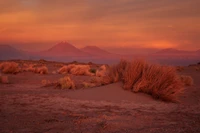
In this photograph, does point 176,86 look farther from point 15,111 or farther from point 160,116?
point 15,111

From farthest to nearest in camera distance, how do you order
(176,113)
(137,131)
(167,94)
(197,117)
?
(167,94), (176,113), (197,117), (137,131)

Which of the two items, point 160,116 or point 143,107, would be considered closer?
point 160,116

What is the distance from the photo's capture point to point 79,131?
5.93m

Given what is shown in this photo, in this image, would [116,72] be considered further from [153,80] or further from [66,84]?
[66,84]

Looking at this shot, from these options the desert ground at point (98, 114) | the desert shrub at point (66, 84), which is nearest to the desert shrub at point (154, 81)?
the desert ground at point (98, 114)

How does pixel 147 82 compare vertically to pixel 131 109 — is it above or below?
above

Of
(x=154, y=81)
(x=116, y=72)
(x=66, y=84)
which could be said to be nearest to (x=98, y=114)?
(x=154, y=81)

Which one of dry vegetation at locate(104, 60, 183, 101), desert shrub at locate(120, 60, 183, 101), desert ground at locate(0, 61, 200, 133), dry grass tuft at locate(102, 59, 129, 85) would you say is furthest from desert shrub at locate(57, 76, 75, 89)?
desert shrub at locate(120, 60, 183, 101)

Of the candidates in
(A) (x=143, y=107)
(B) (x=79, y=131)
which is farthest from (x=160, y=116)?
(B) (x=79, y=131)

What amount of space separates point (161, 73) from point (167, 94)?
102 centimetres

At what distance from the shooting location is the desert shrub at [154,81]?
11328mm

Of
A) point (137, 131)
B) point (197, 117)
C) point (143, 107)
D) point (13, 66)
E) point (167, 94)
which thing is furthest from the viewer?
point (13, 66)

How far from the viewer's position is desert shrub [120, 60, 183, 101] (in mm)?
11328

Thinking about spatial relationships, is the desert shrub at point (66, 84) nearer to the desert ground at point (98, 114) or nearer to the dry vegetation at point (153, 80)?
the desert ground at point (98, 114)
